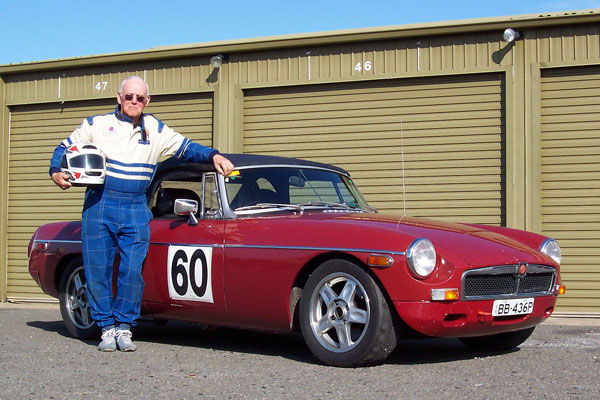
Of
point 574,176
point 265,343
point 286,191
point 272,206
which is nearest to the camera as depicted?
point 272,206

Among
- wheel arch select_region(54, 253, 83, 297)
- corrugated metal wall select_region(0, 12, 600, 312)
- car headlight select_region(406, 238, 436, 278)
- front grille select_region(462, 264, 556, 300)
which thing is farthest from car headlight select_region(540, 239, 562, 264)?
corrugated metal wall select_region(0, 12, 600, 312)

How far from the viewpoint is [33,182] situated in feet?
42.5

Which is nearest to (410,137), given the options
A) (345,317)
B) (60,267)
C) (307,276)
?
(60,267)

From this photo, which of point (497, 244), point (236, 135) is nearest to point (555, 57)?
point (236, 135)

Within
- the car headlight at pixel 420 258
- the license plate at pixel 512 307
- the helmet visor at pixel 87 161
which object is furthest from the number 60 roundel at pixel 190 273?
the license plate at pixel 512 307

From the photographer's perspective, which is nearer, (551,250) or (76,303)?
(551,250)

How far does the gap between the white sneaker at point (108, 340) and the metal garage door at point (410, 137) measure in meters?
5.44

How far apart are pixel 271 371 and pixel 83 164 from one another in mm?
2052

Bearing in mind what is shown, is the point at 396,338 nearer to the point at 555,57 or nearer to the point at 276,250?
the point at 276,250

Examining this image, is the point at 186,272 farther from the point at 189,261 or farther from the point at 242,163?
the point at 242,163

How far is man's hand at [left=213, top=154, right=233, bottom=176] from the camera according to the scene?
6.07m

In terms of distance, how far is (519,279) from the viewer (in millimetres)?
5270

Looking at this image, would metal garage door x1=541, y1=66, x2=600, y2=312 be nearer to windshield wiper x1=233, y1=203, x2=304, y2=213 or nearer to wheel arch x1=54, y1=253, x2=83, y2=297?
windshield wiper x1=233, y1=203, x2=304, y2=213

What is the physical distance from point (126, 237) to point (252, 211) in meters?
0.94
